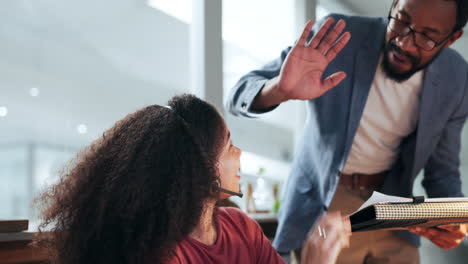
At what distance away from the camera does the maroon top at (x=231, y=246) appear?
1056 mm

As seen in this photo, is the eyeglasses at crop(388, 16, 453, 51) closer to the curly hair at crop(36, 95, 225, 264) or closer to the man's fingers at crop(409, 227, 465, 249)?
the man's fingers at crop(409, 227, 465, 249)

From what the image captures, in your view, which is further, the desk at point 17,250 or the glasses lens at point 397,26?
the glasses lens at point 397,26

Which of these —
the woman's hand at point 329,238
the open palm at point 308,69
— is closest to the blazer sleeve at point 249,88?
the open palm at point 308,69

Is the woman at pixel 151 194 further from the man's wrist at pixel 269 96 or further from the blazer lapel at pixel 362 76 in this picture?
the blazer lapel at pixel 362 76

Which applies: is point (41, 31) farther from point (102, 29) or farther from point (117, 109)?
point (117, 109)

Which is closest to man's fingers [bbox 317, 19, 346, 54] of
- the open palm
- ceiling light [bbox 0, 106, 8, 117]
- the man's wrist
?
the open palm

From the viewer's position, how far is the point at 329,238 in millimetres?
990

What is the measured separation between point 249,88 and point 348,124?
1.17ft

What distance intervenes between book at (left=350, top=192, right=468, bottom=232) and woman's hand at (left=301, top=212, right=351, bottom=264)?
22 mm

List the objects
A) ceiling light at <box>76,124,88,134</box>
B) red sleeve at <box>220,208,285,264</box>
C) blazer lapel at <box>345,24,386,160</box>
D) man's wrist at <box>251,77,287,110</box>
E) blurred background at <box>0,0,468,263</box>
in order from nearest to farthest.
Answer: red sleeve at <box>220,208,285,264</box>
man's wrist at <box>251,77,287,110</box>
blazer lapel at <box>345,24,386,160</box>
blurred background at <box>0,0,468,263</box>
ceiling light at <box>76,124,88,134</box>

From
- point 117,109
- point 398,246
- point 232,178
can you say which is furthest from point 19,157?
point 398,246

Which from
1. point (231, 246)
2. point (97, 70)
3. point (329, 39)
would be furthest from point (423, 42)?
point (97, 70)

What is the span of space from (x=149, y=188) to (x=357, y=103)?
2.91 ft

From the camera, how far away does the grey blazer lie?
157 centimetres
